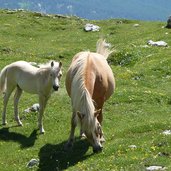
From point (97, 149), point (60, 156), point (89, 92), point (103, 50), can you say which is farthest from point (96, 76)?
point (103, 50)

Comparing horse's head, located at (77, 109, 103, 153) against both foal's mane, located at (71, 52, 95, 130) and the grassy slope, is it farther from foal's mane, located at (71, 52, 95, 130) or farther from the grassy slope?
the grassy slope

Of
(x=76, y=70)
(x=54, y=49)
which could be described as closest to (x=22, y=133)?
(x=76, y=70)

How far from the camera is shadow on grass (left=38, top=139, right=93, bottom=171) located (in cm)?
1796

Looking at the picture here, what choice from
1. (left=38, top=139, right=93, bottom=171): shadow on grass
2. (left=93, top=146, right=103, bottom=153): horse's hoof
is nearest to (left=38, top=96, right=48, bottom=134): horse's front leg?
(left=38, top=139, right=93, bottom=171): shadow on grass

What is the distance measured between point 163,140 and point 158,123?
3.30 m

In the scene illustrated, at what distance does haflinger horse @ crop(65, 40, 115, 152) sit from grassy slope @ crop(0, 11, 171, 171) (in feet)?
3.26

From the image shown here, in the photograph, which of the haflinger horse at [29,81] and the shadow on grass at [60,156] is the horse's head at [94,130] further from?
the haflinger horse at [29,81]

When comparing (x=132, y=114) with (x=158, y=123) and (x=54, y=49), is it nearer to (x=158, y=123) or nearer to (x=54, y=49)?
(x=158, y=123)

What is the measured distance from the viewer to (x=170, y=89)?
2995cm

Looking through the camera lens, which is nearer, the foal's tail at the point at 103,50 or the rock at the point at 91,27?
the foal's tail at the point at 103,50

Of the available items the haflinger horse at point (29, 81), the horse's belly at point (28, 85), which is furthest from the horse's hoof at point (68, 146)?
the horse's belly at point (28, 85)

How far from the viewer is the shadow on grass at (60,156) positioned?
18.0 m

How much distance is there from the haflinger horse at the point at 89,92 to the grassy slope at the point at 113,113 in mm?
993

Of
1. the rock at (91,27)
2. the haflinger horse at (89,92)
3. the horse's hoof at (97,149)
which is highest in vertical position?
the haflinger horse at (89,92)
